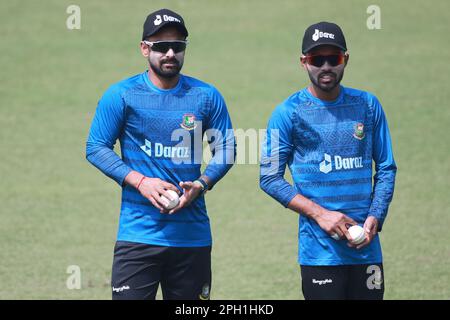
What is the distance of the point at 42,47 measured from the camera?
2048 cm

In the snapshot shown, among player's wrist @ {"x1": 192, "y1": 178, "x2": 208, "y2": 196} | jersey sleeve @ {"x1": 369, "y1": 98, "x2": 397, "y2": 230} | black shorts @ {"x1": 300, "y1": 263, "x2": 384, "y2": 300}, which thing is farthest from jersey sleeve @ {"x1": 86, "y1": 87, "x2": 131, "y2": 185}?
jersey sleeve @ {"x1": 369, "y1": 98, "x2": 397, "y2": 230}

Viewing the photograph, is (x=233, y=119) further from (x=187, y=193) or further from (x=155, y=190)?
(x=155, y=190)

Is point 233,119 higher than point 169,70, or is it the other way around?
point 233,119

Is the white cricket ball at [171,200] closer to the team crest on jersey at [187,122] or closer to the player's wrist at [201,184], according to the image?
the player's wrist at [201,184]

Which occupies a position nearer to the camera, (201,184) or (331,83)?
(331,83)

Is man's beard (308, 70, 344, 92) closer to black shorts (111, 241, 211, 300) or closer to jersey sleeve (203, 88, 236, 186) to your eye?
jersey sleeve (203, 88, 236, 186)

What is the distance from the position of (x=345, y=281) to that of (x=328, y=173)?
76 centimetres

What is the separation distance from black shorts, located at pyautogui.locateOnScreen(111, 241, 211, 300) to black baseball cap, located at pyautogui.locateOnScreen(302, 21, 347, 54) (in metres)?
1.64

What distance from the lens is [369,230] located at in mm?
7121

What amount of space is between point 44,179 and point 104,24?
7560 millimetres

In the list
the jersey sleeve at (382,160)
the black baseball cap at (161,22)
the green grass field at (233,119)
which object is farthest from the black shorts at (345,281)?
the green grass field at (233,119)

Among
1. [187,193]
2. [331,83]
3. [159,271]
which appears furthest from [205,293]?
[331,83]
